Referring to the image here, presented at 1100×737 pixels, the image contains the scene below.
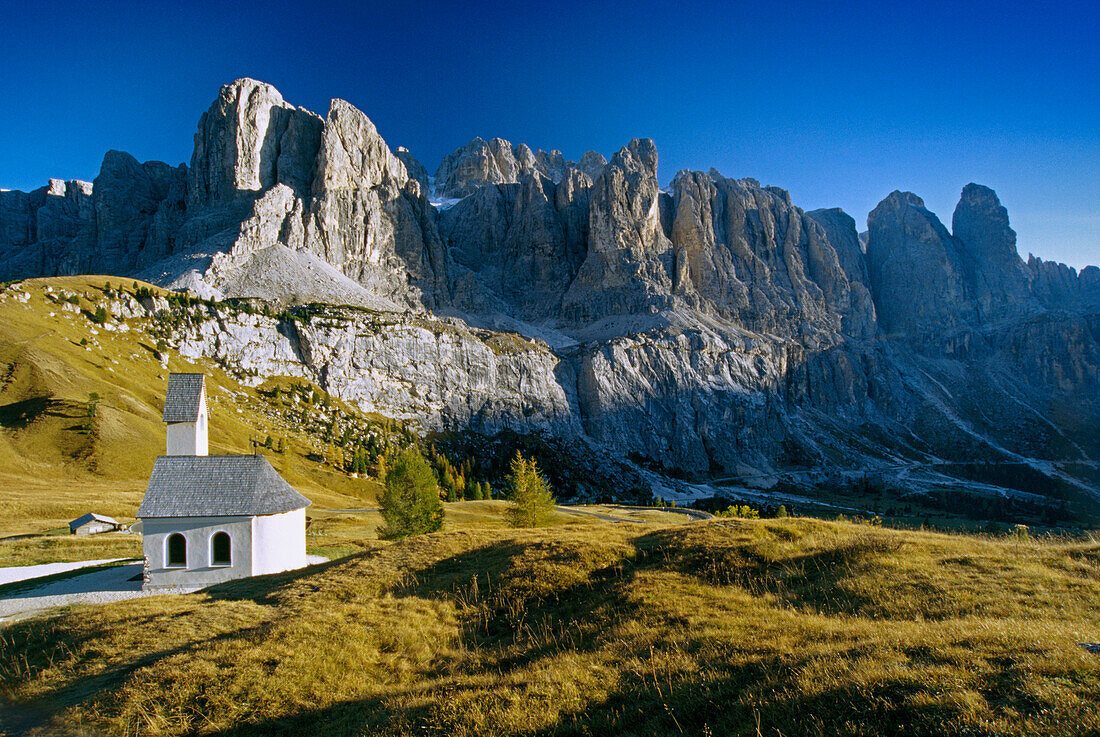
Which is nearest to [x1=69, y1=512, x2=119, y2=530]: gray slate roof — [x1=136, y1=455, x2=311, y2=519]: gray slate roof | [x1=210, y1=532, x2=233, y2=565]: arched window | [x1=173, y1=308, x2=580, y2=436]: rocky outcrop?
[x1=136, y1=455, x2=311, y2=519]: gray slate roof

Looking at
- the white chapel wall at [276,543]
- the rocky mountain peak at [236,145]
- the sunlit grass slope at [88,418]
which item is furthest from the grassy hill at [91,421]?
the rocky mountain peak at [236,145]

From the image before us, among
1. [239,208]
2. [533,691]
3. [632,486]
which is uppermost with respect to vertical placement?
[239,208]

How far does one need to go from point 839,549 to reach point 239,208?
8454 inches

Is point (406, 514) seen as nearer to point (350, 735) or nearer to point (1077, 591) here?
point (350, 735)

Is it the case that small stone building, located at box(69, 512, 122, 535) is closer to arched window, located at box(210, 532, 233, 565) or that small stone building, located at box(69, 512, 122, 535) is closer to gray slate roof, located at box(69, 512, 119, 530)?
gray slate roof, located at box(69, 512, 119, 530)

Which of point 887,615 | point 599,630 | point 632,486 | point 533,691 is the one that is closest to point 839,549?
point 887,615

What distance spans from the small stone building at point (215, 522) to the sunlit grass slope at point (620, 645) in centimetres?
817

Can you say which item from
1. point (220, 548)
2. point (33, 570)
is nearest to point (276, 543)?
point (220, 548)

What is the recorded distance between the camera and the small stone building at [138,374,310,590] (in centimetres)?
2841

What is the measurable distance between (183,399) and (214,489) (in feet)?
22.0

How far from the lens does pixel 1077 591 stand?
38.6ft

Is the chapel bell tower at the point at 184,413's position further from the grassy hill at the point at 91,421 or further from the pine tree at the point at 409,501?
the pine tree at the point at 409,501

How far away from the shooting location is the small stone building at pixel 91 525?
41438 mm

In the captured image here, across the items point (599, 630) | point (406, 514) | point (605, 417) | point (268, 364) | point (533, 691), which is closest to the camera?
point (533, 691)
